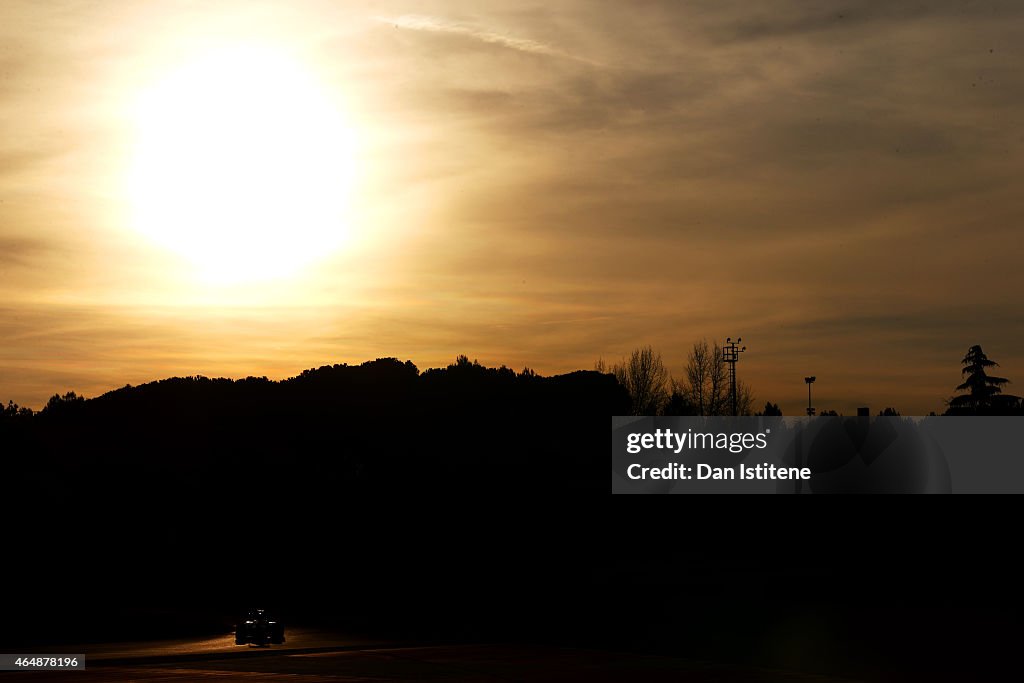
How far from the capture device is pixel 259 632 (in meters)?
25.3

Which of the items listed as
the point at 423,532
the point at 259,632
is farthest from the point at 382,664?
the point at 423,532

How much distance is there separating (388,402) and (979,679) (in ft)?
258

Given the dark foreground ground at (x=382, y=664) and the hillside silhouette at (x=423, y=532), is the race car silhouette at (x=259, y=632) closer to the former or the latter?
the dark foreground ground at (x=382, y=664)

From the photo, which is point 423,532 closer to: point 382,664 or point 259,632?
point 259,632

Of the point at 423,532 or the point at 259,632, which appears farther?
the point at 423,532

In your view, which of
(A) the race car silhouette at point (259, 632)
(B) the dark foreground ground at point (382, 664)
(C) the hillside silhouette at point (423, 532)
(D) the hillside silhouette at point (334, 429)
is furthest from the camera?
(D) the hillside silhouette at point (334, 429)

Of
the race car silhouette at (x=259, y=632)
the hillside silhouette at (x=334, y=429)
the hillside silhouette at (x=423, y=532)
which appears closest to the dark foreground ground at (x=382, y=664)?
→ the race car silhouette at (x=259, y=632)

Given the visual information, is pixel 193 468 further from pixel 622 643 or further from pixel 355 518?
pixel 622 643

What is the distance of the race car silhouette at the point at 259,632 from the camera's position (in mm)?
25297

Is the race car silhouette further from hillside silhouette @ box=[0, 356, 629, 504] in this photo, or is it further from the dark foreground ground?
hillside silhouette @ box=[0, 356, 629, 504]

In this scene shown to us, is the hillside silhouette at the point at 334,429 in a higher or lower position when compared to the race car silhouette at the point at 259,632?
higher

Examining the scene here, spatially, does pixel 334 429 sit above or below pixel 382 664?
above

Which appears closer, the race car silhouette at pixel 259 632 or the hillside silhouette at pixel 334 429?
the race car silhouette at pixel 259 632

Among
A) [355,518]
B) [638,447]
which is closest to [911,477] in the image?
[638,447]
